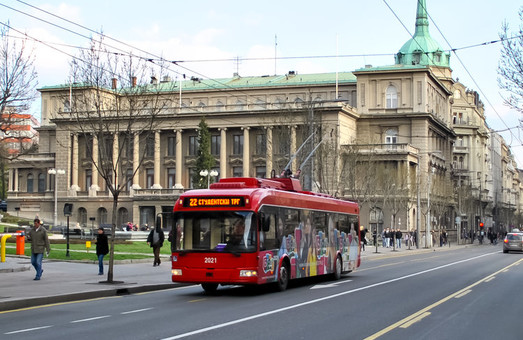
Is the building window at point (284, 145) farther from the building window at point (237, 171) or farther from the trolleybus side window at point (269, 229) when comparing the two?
the building window at point (237, 171)

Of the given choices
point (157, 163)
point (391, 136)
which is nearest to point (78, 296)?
point (157, 163)

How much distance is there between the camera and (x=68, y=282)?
78.3ft

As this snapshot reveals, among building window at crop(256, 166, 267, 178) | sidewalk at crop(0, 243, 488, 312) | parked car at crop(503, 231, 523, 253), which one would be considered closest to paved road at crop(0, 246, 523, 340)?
sidewalk at crop(0, 243, 488, 312)

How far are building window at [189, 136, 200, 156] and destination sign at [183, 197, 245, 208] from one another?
77.9 metres

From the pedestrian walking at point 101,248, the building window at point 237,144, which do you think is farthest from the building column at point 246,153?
the pedestrian walking at point 101,248

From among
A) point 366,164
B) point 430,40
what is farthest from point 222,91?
point 366,164

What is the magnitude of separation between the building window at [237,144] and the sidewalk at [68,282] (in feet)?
209

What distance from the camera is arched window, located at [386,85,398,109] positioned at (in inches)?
3922

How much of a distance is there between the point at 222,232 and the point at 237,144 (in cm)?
7807

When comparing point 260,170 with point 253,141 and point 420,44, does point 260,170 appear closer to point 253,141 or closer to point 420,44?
point 253,141

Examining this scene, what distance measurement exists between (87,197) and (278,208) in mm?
80913

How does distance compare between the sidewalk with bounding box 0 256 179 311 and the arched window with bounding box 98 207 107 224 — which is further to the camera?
the arched window with bounding box 98 207 107 224

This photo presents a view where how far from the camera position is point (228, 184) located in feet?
72.5

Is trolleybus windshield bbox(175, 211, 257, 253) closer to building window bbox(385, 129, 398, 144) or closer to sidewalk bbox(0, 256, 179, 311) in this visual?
sidewalk bbox(0, 256, 179, 311)
